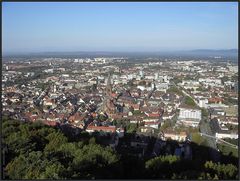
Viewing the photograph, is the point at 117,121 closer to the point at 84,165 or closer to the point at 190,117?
the point at 190,117

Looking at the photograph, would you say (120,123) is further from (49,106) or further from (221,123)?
(49,106)

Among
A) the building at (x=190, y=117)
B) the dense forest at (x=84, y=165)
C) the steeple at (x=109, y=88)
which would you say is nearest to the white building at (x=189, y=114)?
the building at (x=190, y=117)

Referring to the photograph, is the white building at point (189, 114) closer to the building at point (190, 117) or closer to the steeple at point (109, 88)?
Result: the building at point (190, 117)

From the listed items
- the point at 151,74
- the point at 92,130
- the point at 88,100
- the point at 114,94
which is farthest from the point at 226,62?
the point at 92,130

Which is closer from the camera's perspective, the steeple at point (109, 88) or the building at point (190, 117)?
the building at point (190, 117)

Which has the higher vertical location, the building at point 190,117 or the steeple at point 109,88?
the steeple at point 109,88

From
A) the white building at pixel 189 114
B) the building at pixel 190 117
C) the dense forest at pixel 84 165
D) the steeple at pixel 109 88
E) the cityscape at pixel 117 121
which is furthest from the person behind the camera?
the steeple at pixel 109 88

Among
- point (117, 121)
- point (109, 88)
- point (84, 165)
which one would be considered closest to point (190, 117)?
point (117, 121)

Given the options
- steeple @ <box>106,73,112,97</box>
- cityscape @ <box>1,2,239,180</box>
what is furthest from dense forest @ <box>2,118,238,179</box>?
steeple @ <box>106,73,112,97</box>
